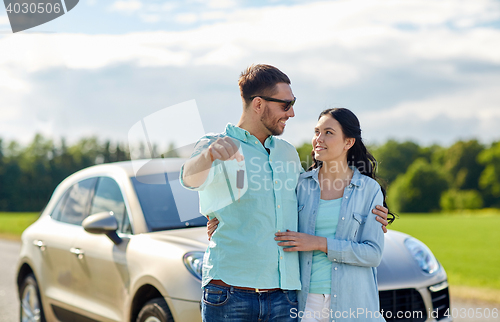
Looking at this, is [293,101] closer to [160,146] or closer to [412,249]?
[160,146]

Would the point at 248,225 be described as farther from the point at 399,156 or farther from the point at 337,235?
the point at 399,156

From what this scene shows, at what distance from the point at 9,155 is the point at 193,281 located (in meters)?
91.0

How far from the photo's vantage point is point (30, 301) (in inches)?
206

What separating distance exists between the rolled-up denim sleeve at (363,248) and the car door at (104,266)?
1817 millimetres

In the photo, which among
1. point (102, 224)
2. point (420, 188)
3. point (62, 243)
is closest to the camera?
point (102, 224)

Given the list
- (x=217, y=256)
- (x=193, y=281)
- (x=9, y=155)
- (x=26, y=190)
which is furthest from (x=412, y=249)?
(x=9, y=155)

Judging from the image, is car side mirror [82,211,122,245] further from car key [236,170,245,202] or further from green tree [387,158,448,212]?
green tree [387,158,448,212]

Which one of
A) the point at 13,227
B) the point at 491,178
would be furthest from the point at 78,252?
the point at 491,178

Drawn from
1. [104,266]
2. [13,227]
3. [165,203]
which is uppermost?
[165,203]

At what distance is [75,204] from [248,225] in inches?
116

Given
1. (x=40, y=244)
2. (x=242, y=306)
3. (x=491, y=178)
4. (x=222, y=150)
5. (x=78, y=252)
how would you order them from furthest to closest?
(x=491, y=178) → (x=40, y=244) → (x=78, y=252) → (x=242, y=306) → (x=222, y=150)

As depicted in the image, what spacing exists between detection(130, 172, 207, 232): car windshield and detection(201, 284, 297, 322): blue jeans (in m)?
1.53

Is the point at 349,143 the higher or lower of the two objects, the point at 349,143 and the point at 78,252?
the higher

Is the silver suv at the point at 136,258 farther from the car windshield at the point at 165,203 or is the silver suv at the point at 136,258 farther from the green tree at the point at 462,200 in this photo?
the green tree at the point at 462,200
